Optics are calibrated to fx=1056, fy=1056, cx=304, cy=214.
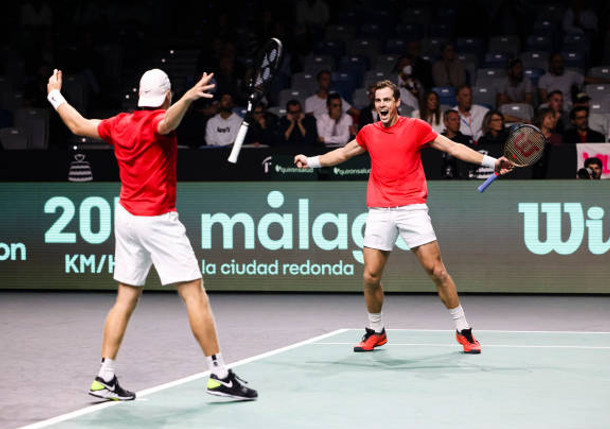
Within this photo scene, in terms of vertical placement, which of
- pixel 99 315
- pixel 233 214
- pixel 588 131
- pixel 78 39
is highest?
pixel 78 39

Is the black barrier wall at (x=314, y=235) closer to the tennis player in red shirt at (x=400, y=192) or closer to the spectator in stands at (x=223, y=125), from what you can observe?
the spectator in stands at (x=223, y=125)

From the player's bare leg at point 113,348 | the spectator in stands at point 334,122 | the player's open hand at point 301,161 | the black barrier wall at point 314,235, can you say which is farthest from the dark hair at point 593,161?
the player's bare leg at point 113,348

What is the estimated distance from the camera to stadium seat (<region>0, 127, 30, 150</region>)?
16.2 metres

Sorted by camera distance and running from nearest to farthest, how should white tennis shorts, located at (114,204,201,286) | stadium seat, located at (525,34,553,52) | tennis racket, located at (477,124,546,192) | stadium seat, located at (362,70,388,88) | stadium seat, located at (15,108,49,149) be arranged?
white tennis shorts, located at (114,204,201,286), tennis racket, located at (477,124,546,192), stadium seat, located at (15,108,49,149), stadium seat, located at (362,70,388,88), stadium seat, located at (525,34,553,52)

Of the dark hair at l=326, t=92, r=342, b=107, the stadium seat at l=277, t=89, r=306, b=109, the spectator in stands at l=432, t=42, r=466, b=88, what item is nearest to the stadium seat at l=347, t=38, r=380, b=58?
the spectator in stands at l=432, t=42, r=466, b=88

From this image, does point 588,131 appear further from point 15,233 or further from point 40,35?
point 40,35

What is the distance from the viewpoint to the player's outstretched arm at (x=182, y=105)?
6000 millimetres

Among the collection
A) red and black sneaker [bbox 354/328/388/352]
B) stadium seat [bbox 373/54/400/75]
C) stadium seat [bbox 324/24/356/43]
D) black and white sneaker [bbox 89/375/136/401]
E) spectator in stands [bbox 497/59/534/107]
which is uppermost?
stadium seat [bbox 324/24/356/43]

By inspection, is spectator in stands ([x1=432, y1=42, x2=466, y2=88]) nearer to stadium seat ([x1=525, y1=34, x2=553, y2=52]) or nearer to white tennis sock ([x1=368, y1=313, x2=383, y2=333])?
stadium seat ([x1=525, y1=34, x2=553, y2=52])

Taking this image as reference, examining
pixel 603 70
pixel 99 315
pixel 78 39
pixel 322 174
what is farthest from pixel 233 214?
pixel 78 39

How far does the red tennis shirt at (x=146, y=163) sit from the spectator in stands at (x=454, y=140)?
688 centimetres

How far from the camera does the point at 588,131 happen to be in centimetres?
1370

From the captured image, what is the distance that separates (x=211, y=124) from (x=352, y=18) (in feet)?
17.3

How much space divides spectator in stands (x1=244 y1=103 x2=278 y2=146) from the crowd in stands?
17 mm
